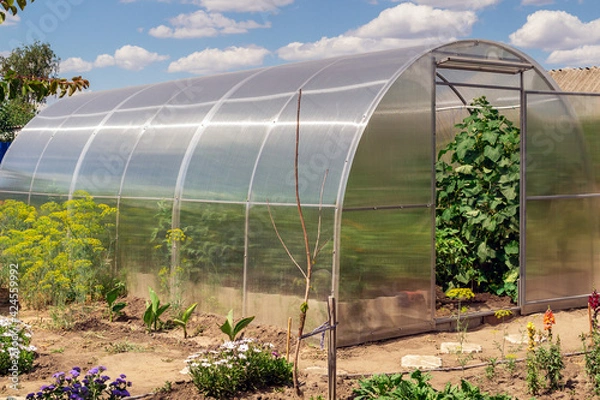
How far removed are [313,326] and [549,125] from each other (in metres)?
4.48

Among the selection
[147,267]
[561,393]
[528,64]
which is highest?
[528,64]

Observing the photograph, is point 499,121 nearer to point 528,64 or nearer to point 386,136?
point 528,64

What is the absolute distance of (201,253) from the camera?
9.70 m

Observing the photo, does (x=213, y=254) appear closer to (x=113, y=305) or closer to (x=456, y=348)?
(x=113, y=305)

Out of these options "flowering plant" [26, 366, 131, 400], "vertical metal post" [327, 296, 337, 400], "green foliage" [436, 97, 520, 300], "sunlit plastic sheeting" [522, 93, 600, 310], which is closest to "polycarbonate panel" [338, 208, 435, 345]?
"green foliage" [436, 97, 520, 300]

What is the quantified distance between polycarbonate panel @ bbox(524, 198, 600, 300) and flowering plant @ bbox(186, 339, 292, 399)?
16.0 feet

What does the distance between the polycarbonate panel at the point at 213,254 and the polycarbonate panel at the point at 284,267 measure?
0.76 feet

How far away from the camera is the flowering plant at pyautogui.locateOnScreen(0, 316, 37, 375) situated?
272 inches

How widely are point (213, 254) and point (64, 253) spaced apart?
200 centimetres

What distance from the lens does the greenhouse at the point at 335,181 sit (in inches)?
325

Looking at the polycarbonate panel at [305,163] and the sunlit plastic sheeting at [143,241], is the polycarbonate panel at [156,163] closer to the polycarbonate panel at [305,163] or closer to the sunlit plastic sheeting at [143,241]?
the sunlit plastic sheeting at [143,241]

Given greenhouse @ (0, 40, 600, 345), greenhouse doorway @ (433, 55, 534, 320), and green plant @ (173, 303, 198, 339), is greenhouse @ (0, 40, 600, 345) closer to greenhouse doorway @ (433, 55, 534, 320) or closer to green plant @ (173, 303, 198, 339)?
greenhouse doorway @ (433, 55, 534, 320)

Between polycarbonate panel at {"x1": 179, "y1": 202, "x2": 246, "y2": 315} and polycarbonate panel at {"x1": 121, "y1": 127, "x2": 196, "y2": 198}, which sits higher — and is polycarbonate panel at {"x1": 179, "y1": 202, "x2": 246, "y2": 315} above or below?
below

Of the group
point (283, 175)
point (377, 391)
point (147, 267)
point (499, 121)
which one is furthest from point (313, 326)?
point (499, 121)
